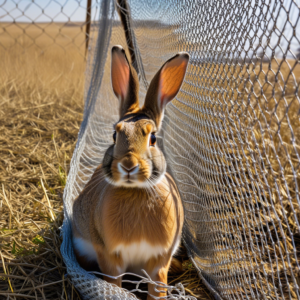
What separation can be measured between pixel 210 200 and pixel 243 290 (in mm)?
481

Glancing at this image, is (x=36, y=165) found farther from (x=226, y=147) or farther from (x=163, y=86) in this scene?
(x=226, y=147)

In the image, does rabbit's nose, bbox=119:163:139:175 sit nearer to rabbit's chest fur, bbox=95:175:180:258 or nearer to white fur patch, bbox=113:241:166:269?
rabbit's chest fur, bbox=95:175:180:258

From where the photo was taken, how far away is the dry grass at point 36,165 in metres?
1.98

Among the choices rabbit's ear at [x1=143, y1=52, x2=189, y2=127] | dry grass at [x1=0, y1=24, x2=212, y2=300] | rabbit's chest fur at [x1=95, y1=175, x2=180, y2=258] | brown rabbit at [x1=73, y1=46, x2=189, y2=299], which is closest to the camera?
brown rabbit at [x1=73, y1=46, x2=189, y2=299]

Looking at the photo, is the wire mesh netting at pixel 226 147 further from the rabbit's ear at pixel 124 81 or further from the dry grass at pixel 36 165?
the rabbit's ear at pixel 124 81

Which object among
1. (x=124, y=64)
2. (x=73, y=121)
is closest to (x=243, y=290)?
(x=124, y=64)

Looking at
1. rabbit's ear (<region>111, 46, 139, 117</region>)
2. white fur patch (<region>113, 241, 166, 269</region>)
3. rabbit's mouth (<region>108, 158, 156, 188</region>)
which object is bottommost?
white fur patch (<region>113, 241, 166, 269</region>)

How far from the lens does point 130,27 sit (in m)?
3.29

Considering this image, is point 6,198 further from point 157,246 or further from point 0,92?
point 0,92

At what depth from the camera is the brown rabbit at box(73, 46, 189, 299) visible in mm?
1525

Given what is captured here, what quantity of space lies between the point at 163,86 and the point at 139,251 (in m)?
0.82

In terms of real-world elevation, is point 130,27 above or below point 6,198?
above

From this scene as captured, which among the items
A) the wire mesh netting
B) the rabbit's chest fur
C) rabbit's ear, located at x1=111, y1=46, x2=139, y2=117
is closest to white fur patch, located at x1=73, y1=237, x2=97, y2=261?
the wire mesh netting

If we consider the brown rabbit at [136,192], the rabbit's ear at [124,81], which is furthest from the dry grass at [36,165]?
the rabbit's ear at [124,81]
